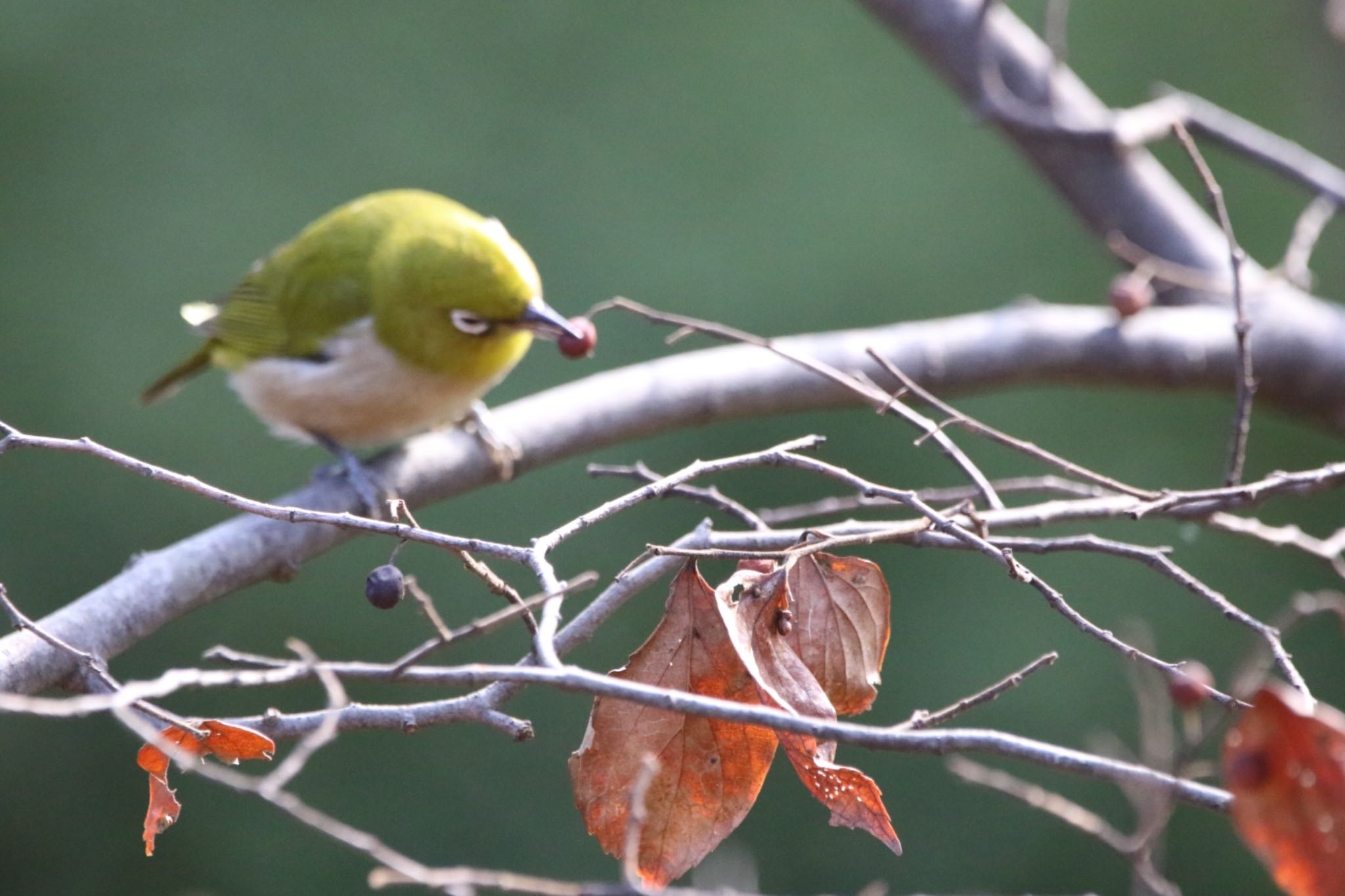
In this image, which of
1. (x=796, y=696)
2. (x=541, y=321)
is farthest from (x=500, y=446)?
(x=796, y=696)

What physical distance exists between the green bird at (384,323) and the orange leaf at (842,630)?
51.1 inches

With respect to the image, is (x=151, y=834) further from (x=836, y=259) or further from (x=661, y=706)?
(x=836, y=259)

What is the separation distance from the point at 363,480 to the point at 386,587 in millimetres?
1099

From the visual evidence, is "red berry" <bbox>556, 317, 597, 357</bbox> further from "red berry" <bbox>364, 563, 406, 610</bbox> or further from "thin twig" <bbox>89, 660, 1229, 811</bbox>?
"thin twig" <bbox>89, 660, 1229, 811</bbox>

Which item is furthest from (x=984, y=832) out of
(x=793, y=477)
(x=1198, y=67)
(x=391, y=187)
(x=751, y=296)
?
(x=1198, y=67)

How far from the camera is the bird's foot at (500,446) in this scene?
2.09 m

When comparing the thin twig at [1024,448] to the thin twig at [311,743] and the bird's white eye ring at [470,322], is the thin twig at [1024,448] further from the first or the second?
the bird's white eye ring at [470,322]

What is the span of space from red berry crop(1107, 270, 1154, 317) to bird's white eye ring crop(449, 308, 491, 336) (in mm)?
1144

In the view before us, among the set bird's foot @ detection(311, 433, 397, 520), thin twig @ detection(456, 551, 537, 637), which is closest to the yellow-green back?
bird's foot @ detection(311, 433, 397, 520)

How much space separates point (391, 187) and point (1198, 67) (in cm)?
384

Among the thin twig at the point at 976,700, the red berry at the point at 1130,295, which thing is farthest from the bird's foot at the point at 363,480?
the red berry at the point at 1130,295

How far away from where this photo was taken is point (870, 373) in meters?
2.16

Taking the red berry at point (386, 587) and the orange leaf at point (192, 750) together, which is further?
the red berry at point (386, 587)

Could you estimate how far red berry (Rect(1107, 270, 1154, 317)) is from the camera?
2.19 metres
